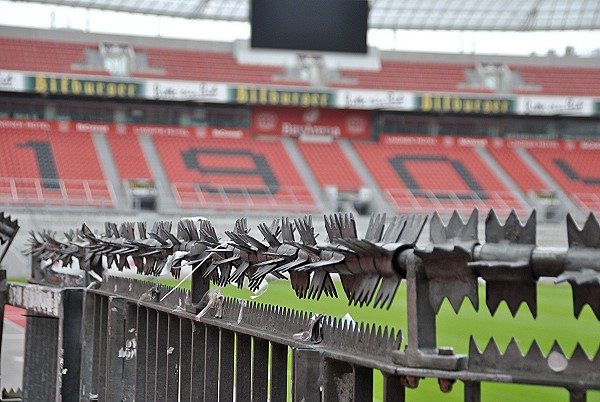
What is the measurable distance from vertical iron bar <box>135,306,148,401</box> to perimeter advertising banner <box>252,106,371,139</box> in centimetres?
3941

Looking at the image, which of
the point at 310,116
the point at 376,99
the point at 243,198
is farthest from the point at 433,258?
the point at 310,116

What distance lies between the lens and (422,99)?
43.6 m

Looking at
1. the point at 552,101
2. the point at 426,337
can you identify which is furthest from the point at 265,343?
the point at 552,101

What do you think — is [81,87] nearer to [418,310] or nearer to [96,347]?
[96,347]

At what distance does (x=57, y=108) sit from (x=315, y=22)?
38.0 feet

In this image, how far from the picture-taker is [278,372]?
3129 millimetres

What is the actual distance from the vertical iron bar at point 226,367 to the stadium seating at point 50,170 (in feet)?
99.5

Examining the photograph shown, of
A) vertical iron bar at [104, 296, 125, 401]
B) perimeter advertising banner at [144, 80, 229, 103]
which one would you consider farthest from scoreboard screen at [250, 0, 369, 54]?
vertical iron bar at [104, 296, 125, 401]

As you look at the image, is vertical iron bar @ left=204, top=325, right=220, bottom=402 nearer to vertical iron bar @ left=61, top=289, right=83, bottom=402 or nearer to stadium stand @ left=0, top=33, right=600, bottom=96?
vertical iron bar @ left=61, top=289, right=83, bottom=402

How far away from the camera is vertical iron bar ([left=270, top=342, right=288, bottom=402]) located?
3102mm

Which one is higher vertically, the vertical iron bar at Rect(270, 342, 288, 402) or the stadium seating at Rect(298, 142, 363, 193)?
the vertical iron bar at Rect(270, 342, 288, 402)

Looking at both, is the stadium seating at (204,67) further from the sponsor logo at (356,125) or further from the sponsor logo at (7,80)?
the sponsor logo at (7,80)

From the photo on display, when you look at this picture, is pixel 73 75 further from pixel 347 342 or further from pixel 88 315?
pixel 347 342

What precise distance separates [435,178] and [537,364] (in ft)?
131
